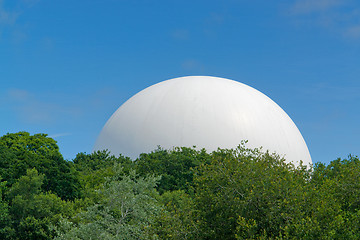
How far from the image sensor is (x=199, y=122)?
56.2 metres

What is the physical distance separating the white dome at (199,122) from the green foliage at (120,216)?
3042 cm

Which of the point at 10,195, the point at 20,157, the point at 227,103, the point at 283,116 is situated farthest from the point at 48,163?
the point at 283,116

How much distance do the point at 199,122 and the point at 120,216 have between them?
109 feet

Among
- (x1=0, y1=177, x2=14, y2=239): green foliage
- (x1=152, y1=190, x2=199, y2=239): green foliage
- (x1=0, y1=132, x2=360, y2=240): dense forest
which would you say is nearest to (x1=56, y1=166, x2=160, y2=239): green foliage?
→ (x1=0, y1=132, x2=360, y2=240): dense forest

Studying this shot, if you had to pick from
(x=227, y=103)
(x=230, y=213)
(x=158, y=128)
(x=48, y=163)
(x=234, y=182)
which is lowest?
(x=230, y=213)

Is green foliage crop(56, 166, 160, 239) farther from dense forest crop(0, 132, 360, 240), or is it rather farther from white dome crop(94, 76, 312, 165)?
white dome crop(94, 76, 312, 165)

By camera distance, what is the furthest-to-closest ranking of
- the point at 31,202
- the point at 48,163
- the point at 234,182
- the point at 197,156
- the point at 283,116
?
the point at 283,116, the point at 197,156, the point at 48,163, the point at 31,202, the point at 234,182

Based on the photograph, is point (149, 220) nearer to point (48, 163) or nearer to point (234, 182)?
point (234, 182)

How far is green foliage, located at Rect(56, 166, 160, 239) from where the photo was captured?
21.6 metres

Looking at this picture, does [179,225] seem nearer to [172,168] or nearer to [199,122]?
[172,168]

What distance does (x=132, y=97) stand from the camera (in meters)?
67.1

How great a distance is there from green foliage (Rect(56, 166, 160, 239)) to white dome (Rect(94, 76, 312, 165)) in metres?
30.4

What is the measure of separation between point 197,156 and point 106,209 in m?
23.0

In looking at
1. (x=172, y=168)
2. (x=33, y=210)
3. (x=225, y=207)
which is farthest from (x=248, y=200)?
(x=172, y=168)
